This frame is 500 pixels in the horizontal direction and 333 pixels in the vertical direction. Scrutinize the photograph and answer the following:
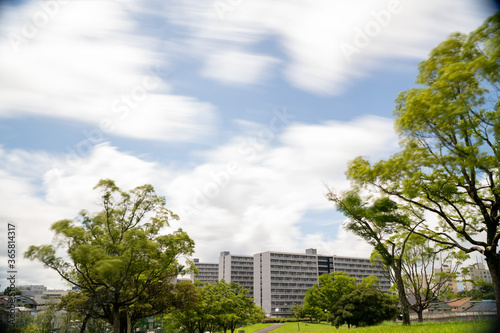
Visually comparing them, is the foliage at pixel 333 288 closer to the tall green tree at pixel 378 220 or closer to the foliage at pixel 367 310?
the foliage at pixel 367 310

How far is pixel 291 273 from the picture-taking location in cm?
9238

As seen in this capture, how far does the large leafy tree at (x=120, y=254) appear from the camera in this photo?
55.7 ft

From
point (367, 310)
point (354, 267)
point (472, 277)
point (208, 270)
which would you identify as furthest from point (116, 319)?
point (208, 270)

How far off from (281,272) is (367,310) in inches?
2567

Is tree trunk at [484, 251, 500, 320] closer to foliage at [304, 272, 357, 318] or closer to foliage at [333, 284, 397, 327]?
foliage at [333, 284, 397, 327]

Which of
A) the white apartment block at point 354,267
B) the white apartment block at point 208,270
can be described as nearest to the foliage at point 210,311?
the white apartment block at point 354,267

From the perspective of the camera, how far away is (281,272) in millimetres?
91062

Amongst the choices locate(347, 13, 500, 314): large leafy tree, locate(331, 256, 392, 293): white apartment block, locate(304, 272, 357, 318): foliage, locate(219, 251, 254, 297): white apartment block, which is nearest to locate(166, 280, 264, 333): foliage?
locate(304, 272, 357, 318): foliage

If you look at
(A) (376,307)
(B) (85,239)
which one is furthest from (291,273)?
(B) (85,239)

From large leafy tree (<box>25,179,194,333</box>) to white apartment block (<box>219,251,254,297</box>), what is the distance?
8182 cm

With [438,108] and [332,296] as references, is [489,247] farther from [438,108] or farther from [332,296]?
[332,296]

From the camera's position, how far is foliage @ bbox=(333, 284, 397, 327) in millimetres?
27969

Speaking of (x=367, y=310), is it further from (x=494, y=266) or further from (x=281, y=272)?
(x=281, y=272)

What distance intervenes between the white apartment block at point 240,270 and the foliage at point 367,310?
76.1 metres
